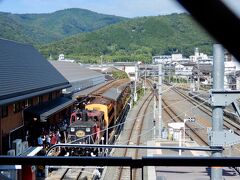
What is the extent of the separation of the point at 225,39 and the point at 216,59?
4.01m

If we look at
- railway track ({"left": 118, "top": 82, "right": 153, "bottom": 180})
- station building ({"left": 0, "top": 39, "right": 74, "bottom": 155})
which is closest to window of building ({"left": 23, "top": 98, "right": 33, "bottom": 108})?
station building ({"left": 0, "top": 39, "right": 74, "bottom": 155})

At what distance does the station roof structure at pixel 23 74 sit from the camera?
1060cm

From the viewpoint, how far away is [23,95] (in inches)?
439

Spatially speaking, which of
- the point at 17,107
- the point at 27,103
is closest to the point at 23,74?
the point at 27,103

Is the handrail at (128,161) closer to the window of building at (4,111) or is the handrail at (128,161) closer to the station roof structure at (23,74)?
the station roof structure at (23,74)

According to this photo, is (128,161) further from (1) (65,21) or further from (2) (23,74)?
(1) (65,21)

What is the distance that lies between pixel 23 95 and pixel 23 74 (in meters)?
1.93

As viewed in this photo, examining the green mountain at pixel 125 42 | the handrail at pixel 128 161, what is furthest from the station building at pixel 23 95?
the green mountain at pixel 125 42

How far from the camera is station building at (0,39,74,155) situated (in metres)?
9.86

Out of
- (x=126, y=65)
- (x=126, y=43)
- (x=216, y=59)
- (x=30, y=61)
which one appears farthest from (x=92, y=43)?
(x=216, y=59)

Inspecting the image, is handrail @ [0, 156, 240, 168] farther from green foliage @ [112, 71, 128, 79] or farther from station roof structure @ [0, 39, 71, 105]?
green foliage @ [112, 71, 128, 79]

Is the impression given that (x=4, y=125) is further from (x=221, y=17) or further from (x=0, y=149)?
(x=221, y=17)

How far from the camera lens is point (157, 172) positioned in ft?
20.9

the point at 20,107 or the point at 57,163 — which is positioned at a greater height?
the point at 57,163
